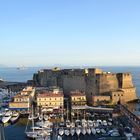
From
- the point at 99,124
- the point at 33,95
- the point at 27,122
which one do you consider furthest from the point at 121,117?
the point at 33,95

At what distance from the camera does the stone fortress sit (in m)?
35.1

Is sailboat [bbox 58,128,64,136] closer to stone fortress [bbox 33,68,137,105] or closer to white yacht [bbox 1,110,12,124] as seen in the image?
white yacht [bbox 1,110,12,124]

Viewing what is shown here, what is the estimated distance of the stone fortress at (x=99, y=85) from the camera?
3512 centimetres

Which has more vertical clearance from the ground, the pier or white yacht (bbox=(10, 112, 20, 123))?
the pier

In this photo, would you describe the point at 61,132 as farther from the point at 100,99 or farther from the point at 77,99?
the point at 100,99

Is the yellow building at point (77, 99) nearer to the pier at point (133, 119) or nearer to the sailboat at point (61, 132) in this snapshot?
the pier at point (133, 119)

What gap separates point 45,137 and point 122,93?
15.2 metres

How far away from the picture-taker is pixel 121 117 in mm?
27547

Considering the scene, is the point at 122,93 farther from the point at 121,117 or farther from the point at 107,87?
the point at 121,117

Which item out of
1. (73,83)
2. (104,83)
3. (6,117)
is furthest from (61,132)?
(73,83)

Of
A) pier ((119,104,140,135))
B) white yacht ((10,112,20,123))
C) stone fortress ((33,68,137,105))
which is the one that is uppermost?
stone fortress ((33,68,137,105))

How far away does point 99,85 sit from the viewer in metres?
36.3

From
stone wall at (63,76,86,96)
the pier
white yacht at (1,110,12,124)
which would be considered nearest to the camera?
the pier

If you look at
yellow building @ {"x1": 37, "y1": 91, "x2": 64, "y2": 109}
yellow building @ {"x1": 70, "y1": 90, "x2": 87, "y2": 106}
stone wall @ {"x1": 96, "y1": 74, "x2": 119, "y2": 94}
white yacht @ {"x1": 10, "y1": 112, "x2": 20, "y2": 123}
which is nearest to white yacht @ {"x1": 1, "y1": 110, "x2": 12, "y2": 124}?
white yacht @ {"x1": 10, "y1": 112, "x2": 20, "y2": 123}
